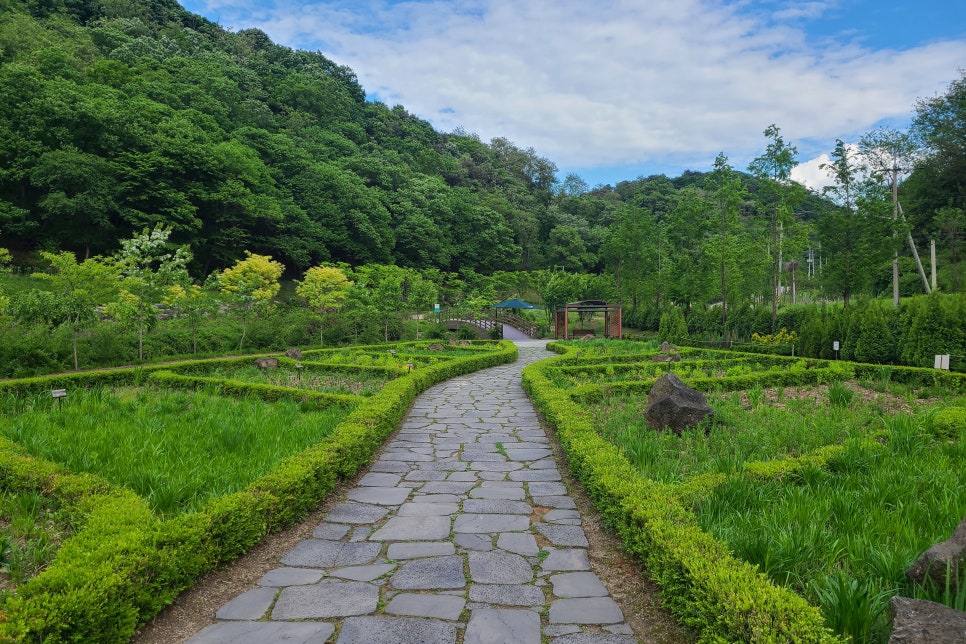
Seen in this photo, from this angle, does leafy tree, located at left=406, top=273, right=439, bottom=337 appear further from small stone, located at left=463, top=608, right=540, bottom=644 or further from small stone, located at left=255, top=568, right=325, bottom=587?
small stone, located at left=463, top=608, right=540, bottom=644

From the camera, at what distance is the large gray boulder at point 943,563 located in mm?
2045

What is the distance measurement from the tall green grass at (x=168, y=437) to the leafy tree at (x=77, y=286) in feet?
13.8

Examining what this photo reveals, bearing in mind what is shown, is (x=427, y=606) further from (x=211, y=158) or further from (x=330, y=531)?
(x=211, y=158)

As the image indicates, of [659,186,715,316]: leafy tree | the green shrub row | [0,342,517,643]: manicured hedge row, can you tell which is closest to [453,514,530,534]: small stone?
[0,342,517,643]: manicured hedge row

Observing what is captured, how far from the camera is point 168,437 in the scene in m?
4.62

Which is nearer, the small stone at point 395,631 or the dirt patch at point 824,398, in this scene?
the small stone at point 395,631

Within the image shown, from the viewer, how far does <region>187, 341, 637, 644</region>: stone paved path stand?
2.24m

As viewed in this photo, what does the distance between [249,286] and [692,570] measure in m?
15.5

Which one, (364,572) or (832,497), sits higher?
(832,497)

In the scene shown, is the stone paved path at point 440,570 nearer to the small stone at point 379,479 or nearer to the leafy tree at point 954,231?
the small stone at point 379,479

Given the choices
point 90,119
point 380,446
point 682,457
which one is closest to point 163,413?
point 380,446

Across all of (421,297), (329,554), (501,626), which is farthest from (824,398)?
(421,297)

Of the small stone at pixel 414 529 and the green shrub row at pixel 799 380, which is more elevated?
the green shrub row at pixel 799 380

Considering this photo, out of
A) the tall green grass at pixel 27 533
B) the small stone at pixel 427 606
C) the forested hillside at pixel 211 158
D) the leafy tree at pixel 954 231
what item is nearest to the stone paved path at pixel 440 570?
Answer: the small stone at pixel 427 606
